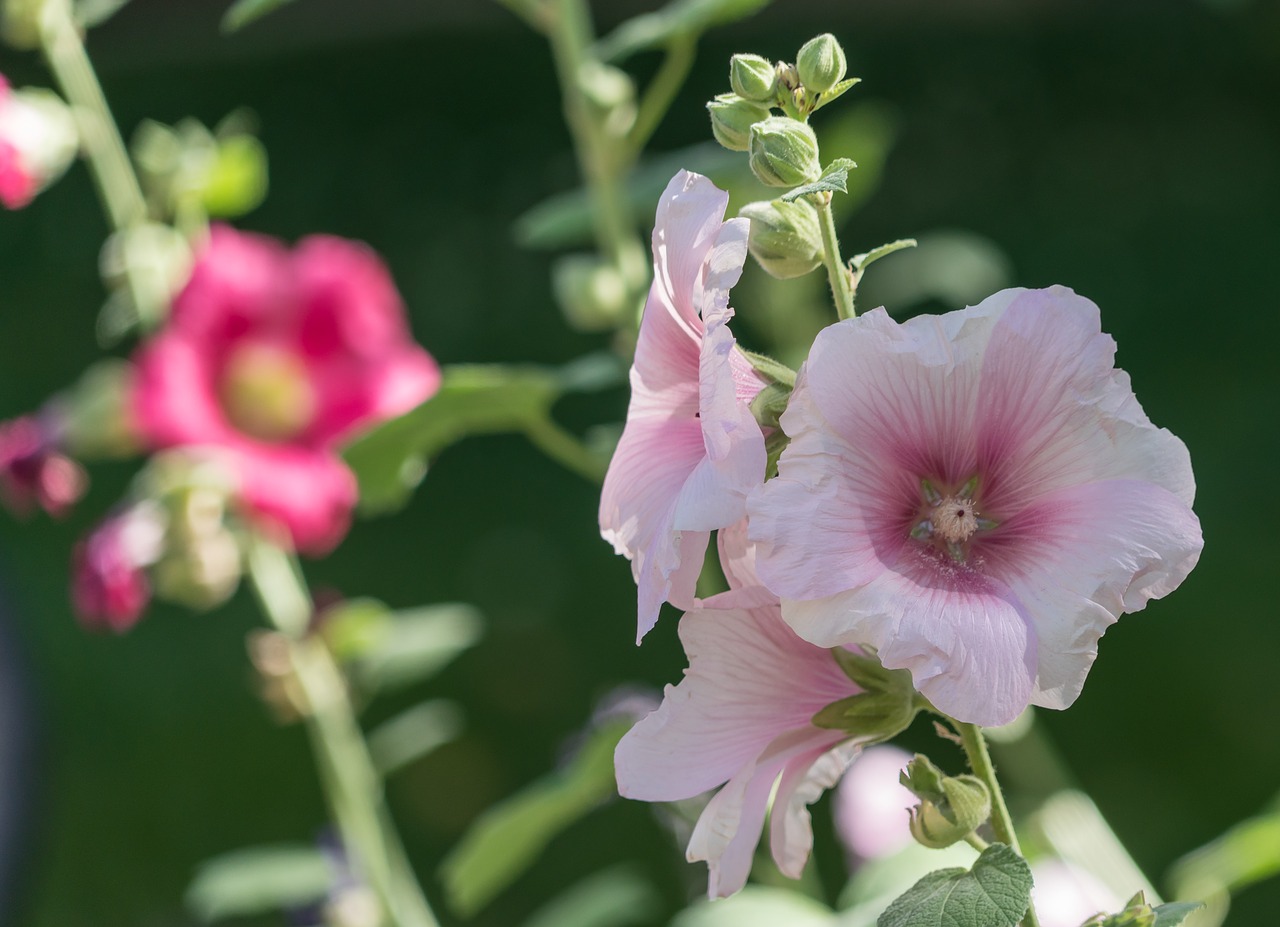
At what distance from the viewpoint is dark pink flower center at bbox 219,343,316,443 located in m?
1.11

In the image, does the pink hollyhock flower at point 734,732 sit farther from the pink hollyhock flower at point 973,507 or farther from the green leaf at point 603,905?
the green leaf at point 603,905

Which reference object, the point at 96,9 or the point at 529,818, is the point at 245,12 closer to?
the point at 96,9

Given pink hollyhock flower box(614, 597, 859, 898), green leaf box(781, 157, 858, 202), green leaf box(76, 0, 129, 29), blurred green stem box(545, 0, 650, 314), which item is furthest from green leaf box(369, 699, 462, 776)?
green leaf box(781, 157, 858, 202)

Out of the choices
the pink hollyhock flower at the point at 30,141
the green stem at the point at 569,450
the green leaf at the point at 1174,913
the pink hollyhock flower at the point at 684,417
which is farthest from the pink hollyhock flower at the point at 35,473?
the green leaf at the point at 1174,913

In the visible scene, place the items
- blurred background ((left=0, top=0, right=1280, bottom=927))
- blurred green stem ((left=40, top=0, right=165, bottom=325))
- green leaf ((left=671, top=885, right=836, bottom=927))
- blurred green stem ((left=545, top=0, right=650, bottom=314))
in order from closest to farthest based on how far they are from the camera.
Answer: green leaf ((left=671, top=885, right=836, bottom=927)) < blurred green stem ((left=545, top=0, right=650, bottom=314)) < blurred green stem ((left=40, top=0, right=165, bottom=325)) < blurred background ((left=0, top=0, right=1280, bottom=927))

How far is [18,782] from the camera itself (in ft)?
5.43

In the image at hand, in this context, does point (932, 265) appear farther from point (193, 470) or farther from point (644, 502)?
point (644, 502)

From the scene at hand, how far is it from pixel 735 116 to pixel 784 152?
0.05 meters

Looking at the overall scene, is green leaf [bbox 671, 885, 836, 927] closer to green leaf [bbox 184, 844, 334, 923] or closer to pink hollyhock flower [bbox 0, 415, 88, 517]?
green leaf [bbox 184, 844, 334, 923]

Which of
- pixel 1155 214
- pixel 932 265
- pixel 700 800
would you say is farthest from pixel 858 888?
pixel 1155 214

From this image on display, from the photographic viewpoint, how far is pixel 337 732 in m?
1.05

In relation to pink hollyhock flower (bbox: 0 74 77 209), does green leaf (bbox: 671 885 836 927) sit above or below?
below

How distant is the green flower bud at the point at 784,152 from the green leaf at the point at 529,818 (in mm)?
351

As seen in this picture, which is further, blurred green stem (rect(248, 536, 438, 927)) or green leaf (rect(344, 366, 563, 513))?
blurred green stem (rect(248, 536, 438, 927))
